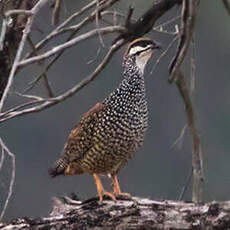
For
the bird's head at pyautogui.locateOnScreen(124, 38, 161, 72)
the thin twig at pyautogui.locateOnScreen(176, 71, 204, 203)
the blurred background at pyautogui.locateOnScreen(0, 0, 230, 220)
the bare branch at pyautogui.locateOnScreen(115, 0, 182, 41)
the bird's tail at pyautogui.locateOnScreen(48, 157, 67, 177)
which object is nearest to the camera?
the thin twig at pyautogui.locateOnScreen(176, 71, 204, 203)

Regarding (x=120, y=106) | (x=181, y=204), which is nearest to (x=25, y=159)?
(x=120, y=106)

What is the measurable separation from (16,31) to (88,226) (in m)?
1.15

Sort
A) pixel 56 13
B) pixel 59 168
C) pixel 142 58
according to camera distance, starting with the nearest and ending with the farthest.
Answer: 1. pixel 56 13
2. pixel 142 58
3. pixel 59 168

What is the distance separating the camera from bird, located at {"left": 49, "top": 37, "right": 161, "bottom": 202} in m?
6.04

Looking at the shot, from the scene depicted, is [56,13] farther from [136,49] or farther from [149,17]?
[136,49]

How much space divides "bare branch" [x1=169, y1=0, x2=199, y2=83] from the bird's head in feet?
4.38

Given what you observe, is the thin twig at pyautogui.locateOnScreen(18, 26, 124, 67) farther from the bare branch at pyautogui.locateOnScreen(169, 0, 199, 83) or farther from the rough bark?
the rough bark

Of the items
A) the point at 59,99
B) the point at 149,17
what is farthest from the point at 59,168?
the point at 59,99

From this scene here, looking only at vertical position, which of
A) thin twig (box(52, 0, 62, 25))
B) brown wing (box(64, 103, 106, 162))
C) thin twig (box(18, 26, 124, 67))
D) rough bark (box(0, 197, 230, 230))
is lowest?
rough bark (box(0, 197, 230, 230))

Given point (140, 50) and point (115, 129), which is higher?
point (140, 50)

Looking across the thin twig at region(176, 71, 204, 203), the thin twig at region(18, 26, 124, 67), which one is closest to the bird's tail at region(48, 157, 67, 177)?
A: the thin twig at region(176, 71, 204, 203)

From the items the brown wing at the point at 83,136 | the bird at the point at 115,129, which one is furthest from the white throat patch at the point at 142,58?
the brown wing at the point at 83,136

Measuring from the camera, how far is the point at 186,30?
4.57 metres

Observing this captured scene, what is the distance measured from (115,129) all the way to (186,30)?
1599 millimetres
